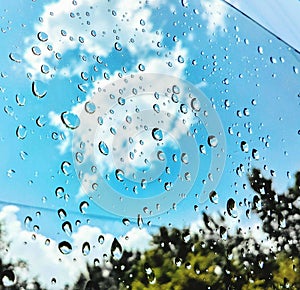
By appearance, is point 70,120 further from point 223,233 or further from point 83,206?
point 223,233

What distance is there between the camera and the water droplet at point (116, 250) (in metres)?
1.45

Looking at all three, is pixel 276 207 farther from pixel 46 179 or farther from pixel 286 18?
pixel 46 179

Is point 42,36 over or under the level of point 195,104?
over

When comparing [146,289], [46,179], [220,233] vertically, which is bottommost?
[146,289]

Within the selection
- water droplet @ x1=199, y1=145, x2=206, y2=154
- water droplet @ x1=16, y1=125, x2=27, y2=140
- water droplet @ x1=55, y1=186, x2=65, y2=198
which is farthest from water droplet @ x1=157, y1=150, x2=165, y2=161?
water droplet @ x1=16, y1=125, x2=27, y2=140

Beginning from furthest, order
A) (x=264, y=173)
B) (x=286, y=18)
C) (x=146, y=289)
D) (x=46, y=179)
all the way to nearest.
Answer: (x=264, y=173) → (x=146, y=289) → (x=46, y=179) → (x=286, y=18)

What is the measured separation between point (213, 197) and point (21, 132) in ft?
2.29

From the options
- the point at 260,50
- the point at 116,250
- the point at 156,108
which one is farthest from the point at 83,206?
the point at 260,50

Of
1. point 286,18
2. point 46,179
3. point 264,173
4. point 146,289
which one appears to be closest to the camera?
point 286,18

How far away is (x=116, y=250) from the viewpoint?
4.88 feet

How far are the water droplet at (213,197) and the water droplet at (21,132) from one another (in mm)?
666

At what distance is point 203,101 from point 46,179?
598 millimetres

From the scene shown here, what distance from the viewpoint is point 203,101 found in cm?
160

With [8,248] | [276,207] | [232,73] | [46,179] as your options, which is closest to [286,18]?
[232,73]
